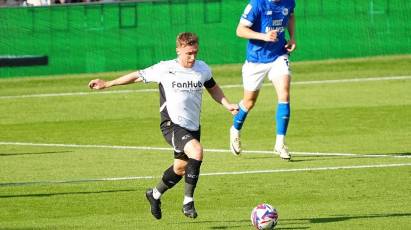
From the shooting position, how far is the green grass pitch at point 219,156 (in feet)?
44.1

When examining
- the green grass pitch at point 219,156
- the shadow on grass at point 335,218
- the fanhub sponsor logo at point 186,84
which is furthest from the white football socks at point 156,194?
the shadow on grass at point 335,218

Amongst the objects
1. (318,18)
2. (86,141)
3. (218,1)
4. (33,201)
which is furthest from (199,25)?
(33,201)

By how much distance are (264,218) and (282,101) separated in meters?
5.41

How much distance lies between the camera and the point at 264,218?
12.2 metres

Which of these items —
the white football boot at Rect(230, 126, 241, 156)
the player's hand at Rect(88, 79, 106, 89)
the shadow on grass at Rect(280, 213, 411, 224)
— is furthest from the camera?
the white football boot at Rect(230, 126, 241, 156)

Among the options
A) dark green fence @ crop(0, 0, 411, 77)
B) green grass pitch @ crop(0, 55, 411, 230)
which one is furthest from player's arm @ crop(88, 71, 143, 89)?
dark green fence @ crop(0, 0, 411, 77)

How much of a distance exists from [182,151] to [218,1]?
15627 mm

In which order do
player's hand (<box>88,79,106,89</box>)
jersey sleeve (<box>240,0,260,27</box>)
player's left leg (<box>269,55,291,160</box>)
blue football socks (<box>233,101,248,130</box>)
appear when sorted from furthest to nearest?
blue football socks (<box>233,101,248,130</box>) → jersey sleeve (<box>240,0,260,27</box>) → player's left leg (<box>269,55,291,160</box>) → player's hand (<box>88,79,106,89</box>)

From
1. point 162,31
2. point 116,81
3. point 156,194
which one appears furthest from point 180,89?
point 162,31

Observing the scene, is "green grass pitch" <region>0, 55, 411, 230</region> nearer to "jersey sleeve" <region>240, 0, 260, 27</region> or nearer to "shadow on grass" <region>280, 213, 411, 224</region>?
"shadow on grass" <region>280, 213, 411, 224</region>

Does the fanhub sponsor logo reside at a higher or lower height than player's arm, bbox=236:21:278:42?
higher

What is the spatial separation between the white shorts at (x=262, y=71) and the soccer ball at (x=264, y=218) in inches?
216

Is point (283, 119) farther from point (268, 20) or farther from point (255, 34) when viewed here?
point (268, 20)

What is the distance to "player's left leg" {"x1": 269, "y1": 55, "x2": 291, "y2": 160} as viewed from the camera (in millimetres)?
17172
